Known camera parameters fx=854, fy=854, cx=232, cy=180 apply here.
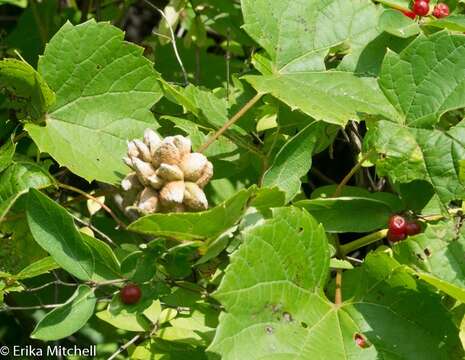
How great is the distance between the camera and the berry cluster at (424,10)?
194cm

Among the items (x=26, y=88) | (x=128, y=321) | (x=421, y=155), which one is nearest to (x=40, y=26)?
(x=26, y=88)

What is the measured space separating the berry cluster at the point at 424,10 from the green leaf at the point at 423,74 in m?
0.21

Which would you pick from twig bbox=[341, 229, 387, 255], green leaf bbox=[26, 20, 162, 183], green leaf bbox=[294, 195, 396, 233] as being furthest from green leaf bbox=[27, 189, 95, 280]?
twig bbox=[341, 229, 387, 255]

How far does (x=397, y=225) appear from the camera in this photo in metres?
1.70

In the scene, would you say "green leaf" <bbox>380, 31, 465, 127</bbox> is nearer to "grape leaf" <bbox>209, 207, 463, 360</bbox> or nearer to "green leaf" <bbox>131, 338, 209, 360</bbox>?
"grape leaf" <bbox>209, 207, 463, 360</bbox>

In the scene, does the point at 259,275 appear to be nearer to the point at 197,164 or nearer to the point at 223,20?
the point at 197,164

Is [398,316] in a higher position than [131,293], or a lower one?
lower

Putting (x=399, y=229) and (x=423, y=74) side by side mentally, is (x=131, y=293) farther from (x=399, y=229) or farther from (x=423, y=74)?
(x=423, y=74)

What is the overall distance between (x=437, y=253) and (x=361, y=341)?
22 centimetres

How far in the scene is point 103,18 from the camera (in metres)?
2.91

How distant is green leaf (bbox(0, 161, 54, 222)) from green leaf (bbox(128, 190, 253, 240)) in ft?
1.22

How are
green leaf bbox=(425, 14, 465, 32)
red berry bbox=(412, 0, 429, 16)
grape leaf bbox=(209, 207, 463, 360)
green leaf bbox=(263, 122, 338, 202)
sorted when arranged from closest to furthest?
grape leaf bbox=(209, 207, 463, 360) < green leaf bbox=(263, 122, 338, 202) < green leaf bbox=(425, 14, 465, 32) < red berry bbox=(412, 0, 429, 16)

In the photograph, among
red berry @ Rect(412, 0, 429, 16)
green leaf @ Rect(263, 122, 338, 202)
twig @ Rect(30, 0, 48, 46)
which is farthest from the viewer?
twig @ Rect(30, 0, 48, 46)

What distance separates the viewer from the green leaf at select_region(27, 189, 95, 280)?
1.54m
